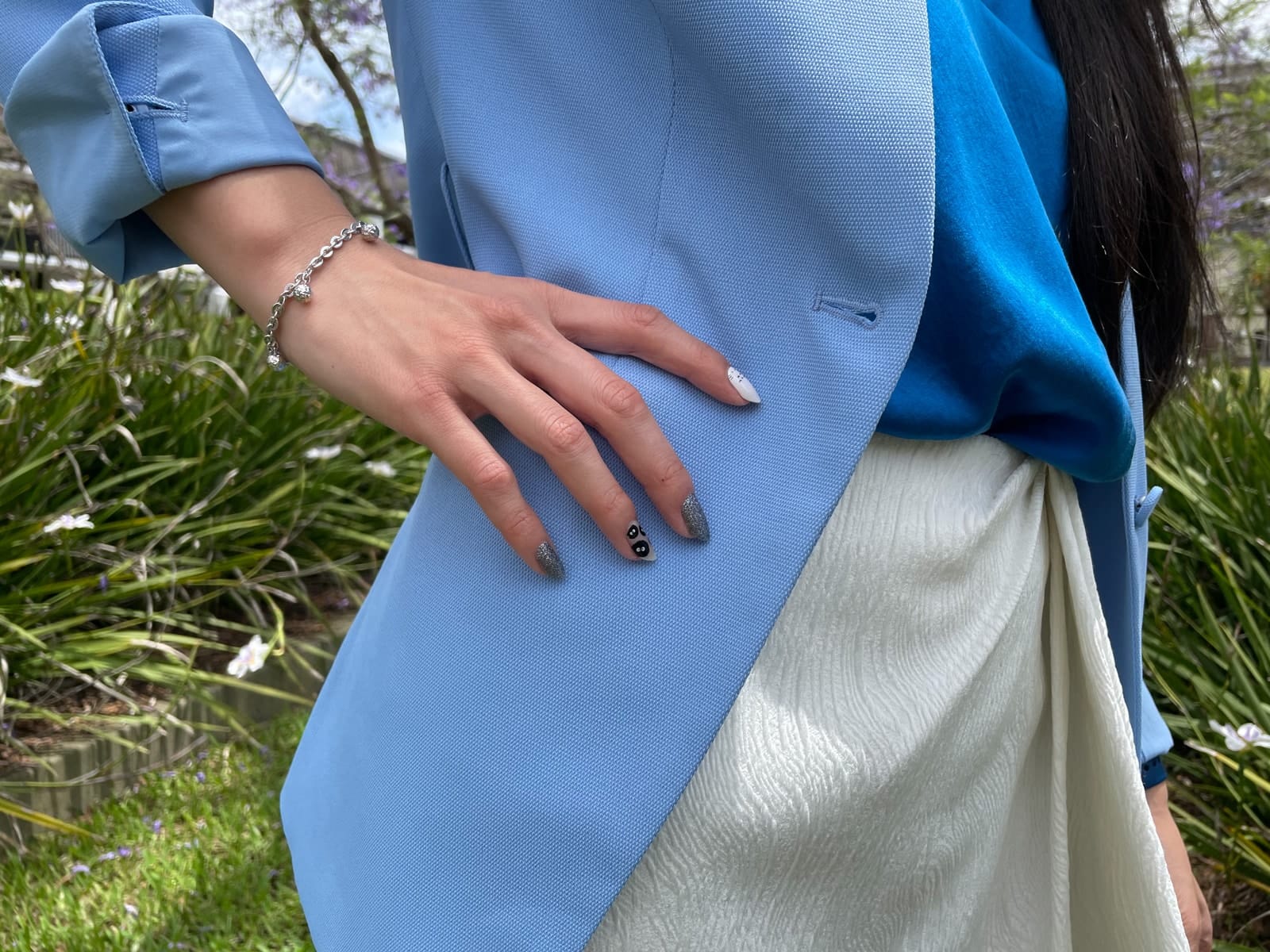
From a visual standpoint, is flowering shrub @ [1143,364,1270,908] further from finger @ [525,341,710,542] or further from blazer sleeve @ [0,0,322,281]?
blazer sleeve @ [0,0,322,281]

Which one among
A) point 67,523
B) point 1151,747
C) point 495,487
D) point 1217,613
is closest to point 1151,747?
point 1151,747

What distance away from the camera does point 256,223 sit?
0.70m

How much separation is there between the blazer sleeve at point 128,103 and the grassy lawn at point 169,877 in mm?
1755

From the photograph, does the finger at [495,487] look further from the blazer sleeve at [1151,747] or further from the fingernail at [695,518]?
the blazer sleeve at [1151,747]

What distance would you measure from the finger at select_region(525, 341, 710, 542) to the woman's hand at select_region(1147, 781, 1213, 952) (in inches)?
30.2

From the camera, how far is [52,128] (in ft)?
2.33

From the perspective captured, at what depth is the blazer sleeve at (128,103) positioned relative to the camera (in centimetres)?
67

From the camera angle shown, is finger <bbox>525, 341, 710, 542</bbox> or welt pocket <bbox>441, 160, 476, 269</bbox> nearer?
finger <bbox>525, 341, 710, 542</bbox>

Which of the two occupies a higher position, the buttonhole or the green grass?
the buttonhole

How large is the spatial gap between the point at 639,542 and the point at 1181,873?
0.84 m

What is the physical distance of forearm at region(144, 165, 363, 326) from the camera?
0.69 meters

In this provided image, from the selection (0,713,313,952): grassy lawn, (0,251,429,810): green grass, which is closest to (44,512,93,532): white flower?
(0,251,429,810): green grass

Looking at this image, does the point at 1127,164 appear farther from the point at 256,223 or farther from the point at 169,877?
the point at 169,877

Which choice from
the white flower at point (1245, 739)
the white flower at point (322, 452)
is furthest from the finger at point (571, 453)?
the white flower at point (322, 452)
